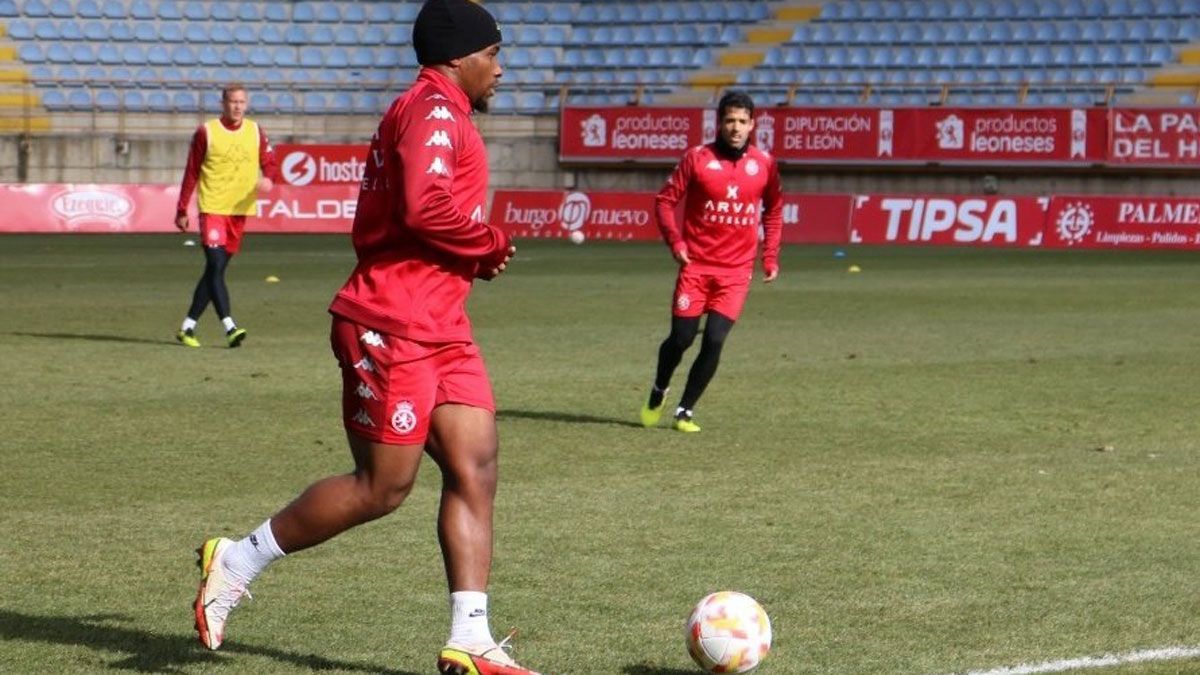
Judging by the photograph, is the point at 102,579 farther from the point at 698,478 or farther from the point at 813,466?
the point at 813,466

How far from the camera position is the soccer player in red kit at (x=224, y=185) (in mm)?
15195

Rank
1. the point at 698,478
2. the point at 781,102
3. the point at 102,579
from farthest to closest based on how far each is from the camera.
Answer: the point at 781,102, the point at 698,478, the point at 102,579

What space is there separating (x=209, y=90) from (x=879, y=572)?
33.1 meters

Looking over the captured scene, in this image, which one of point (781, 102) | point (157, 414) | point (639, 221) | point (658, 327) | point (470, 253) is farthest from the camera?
point (781, 102)

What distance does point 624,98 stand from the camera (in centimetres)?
3859

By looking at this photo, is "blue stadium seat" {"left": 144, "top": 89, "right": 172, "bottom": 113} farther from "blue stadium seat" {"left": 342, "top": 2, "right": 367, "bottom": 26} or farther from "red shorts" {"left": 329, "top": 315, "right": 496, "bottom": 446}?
"red shorts" {"left": 329, "top": 315, "right": 496, "bottom": 446}

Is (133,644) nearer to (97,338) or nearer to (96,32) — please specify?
(97,338)

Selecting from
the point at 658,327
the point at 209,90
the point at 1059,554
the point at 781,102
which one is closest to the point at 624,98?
the point at 781,102

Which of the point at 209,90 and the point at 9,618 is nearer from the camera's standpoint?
the point at 9,618

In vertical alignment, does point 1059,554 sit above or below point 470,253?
below

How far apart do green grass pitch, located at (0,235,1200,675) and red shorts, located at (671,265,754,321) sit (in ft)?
2.03

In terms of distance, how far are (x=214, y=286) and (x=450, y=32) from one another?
403 inches

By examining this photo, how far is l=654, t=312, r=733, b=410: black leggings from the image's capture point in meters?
10.9

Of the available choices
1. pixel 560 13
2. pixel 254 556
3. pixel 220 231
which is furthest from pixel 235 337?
pixel 560 13
